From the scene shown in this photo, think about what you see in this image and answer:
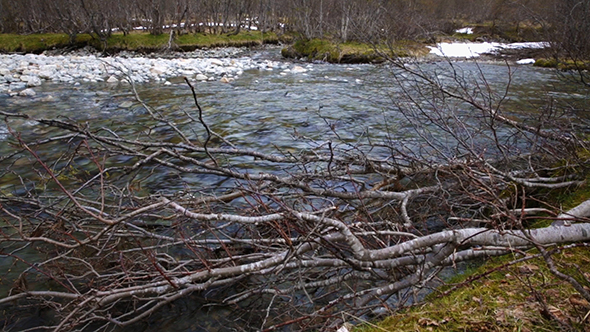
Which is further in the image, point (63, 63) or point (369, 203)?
point (63, 63)

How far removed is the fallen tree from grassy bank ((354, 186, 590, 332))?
157 mm

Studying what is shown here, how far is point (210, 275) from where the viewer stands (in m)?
2.13

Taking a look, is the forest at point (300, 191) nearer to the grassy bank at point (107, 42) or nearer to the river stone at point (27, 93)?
the river stone at point (27, 93)

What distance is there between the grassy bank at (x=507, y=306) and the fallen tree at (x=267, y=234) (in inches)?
6.2

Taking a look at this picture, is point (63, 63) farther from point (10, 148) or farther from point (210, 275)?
point (210, 275)

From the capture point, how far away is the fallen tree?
2.07 metres

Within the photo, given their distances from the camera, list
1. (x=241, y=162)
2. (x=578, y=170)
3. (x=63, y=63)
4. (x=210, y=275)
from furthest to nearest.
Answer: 1. (x=63, y=63)
2. (x=241, y=162)
3. (x=578, y=170)
4. (x=210, y=275)

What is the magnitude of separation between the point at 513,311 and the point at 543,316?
0.14m

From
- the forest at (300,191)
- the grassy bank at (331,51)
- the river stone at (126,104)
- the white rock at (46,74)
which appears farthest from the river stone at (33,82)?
the grassy bank at (331,51)

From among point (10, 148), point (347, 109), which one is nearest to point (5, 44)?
point (10, 148)

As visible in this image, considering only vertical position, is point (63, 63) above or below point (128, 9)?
below

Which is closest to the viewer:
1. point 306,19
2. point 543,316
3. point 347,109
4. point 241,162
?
point 543,316

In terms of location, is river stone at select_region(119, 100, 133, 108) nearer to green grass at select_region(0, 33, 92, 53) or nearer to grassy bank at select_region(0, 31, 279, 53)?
grassy bank at select_region(0, 31, 279, 53)

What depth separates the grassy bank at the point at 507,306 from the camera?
195cm
